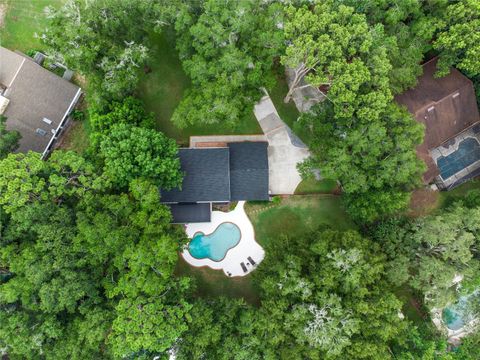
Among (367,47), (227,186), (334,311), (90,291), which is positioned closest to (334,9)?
(367,47)

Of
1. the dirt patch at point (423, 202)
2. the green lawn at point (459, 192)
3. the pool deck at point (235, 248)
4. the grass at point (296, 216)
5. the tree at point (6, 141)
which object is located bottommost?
the pool deck at point (235, 248)

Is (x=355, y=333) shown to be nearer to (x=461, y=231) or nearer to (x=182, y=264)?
(x=461, y=231)

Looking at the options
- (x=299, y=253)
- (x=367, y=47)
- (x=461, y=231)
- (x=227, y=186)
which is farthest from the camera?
(x=227, y=186)

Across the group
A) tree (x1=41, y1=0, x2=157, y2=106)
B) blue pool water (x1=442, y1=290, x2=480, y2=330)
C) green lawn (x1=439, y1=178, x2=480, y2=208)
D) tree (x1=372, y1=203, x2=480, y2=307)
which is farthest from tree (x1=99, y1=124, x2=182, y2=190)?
blue pool water (x1=442, y1=290, x2=480, y2=330)

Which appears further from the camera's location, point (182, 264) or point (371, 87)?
point (182, 264)

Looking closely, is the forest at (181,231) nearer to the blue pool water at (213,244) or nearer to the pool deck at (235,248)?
the pool deck at (235,248)

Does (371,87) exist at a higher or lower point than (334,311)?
higher

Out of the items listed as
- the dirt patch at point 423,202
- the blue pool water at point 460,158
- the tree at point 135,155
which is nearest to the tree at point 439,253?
the dirt patch at point 423,202

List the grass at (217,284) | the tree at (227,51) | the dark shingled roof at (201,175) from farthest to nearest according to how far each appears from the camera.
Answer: the grass at (217,284), the dark shingled roof at (201,175), the tree at (227,51)

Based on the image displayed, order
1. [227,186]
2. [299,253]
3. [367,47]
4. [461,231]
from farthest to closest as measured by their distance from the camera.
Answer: [227,186] < [299,253] < [461,231] < [367,47]
